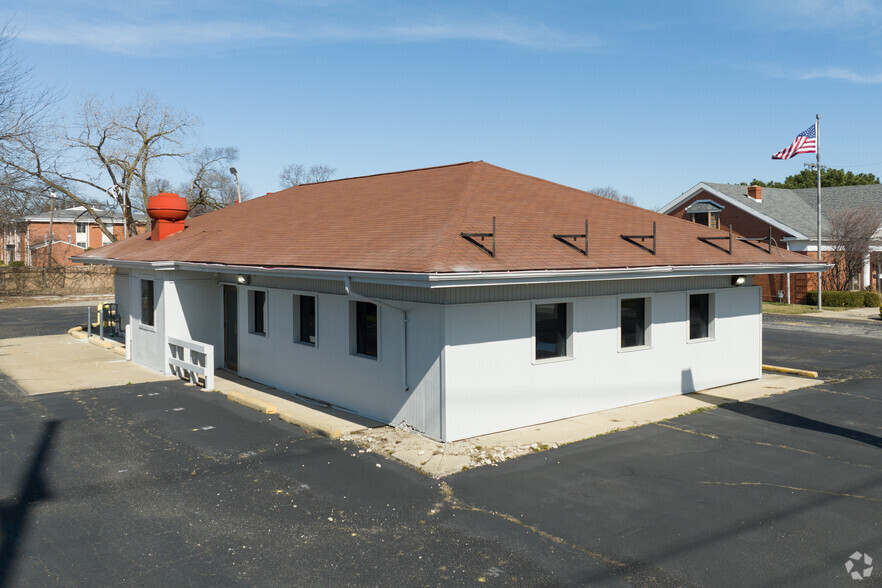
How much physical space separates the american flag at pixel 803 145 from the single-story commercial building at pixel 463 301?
17365 millimetres

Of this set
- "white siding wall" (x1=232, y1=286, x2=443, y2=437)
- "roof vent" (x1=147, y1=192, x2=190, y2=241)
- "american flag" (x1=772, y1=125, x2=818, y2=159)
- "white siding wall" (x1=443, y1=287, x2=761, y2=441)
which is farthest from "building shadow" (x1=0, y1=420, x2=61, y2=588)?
"american flag" (x1=772, y1=125, x2=818, y2=159)

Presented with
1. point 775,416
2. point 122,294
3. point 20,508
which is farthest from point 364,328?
point 122,294

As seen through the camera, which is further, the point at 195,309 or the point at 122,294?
the point at 122,294

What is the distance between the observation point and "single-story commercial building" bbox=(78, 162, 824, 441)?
32.6 ft

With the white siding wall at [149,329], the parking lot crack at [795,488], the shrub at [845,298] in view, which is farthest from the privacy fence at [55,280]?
the shrub at [845,298]

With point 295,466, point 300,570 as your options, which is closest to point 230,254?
point 295,466

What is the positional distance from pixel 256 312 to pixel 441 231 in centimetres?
609

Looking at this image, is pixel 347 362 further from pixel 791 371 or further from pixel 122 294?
pixel 122 294

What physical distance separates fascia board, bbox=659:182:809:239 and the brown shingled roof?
24.6m

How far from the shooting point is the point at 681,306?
43.3 feet

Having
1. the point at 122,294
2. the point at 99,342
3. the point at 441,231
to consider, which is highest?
the point at 441,231

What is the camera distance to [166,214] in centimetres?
1988

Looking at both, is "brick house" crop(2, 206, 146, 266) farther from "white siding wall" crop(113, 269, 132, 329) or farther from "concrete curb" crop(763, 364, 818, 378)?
"concrete curb" crop(763, 364, 818, 378)

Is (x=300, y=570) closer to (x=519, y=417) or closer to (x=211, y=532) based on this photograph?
(x=211, y=532)
